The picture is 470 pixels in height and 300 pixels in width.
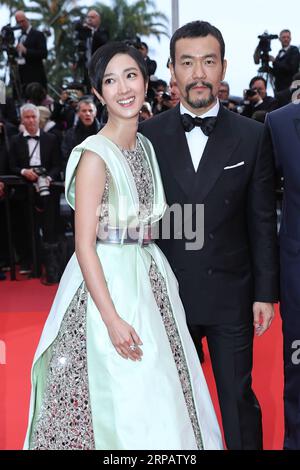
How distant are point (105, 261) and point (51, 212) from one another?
4126 millimetres

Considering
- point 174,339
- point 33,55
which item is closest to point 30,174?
point 33,55

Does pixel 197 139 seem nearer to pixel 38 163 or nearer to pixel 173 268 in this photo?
pixel 173 268

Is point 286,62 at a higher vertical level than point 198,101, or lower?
higher

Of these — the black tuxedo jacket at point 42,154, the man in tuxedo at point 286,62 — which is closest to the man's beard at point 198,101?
the black tuxedo jacket at point 42,154

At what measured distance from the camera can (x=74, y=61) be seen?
31.8 ft

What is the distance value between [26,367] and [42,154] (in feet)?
8.93

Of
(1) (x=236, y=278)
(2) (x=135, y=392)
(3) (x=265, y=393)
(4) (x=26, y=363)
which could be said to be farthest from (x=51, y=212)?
(2) (x=135, y=392)

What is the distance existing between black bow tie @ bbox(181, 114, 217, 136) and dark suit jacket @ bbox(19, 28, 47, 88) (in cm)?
679

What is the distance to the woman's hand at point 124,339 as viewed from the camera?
6.42 feet

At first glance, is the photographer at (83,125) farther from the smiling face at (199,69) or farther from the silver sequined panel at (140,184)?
the silver sequined panel at (140,184)

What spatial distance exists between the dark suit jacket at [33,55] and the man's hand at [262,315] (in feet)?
23.0

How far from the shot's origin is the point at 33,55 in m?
8.72

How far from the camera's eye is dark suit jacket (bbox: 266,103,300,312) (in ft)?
7.89
